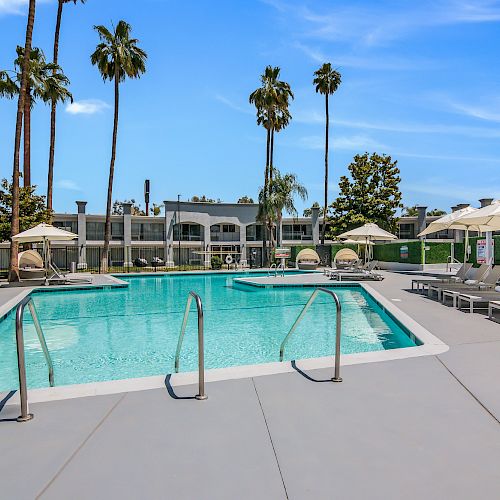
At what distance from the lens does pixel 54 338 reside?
9477mm

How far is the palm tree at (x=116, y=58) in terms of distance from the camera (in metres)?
27.9

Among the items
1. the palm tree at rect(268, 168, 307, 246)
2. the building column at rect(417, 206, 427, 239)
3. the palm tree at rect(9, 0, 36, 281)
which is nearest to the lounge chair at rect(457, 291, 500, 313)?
the palm tree at rect(9, 0, 36, 281)

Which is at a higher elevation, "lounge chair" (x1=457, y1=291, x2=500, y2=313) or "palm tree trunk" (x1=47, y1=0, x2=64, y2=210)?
"palm tree trunk" (x1=47, y1=0, x2=64, y2=210)

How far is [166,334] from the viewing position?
973 centimetres

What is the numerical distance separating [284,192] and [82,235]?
18.9 metres

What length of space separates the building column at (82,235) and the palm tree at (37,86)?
14076 mm

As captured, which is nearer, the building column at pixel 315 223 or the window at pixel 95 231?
the window at pixel 95 231

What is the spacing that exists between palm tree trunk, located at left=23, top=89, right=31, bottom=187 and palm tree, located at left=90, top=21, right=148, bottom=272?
512 centimetres

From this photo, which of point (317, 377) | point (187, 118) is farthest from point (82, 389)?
point (187, 118)

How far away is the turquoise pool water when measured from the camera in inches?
285

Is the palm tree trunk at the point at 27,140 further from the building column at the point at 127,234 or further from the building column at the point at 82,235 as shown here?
the building column at the point at 127,234

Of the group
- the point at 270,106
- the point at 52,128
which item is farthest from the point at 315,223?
the point at 52,128

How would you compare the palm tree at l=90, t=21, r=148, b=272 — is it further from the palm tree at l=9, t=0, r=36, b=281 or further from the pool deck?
the pool deck

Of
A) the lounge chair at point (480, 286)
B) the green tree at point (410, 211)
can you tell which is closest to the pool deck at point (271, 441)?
the lounge chair at point (480, 286)
